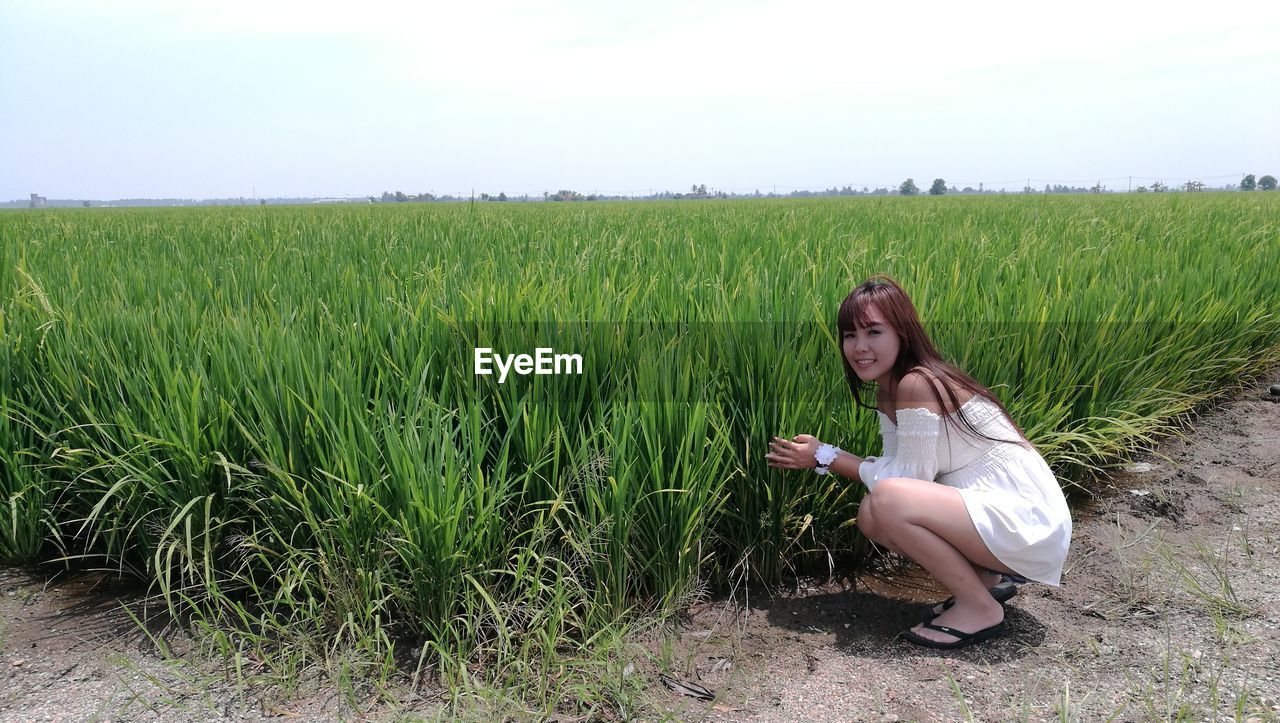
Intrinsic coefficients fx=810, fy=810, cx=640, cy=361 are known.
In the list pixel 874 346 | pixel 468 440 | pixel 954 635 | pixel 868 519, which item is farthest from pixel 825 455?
pixel 468 440

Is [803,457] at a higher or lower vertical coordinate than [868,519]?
higher

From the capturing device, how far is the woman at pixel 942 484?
6.31ft

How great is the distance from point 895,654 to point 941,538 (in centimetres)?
30

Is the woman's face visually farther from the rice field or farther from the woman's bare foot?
the woman's bare foot

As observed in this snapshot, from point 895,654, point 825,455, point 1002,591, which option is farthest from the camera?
point 1002,591

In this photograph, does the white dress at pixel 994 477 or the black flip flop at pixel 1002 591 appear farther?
the black flip flop at pixel 1002 591

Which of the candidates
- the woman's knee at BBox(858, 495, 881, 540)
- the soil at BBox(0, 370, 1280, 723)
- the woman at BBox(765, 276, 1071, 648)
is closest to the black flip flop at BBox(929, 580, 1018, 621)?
the soil at BBox(0, 370, 1280, 723)

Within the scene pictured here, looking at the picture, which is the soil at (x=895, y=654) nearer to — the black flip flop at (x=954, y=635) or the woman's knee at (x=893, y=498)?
the black flip flop at (x=954, y=635)

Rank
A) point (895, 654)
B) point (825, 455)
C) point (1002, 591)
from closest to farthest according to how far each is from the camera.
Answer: point (895, 654) < point (825, 455) < point (1002, 591)

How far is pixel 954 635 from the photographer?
A: 1934 millimetres

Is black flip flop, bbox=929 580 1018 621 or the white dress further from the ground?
the white dress

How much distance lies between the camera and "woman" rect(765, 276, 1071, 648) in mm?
1923

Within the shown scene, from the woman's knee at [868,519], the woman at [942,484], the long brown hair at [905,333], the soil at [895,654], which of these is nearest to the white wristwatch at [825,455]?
the woman at [942,484]

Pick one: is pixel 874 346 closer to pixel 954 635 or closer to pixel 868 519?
pixel 868 519
